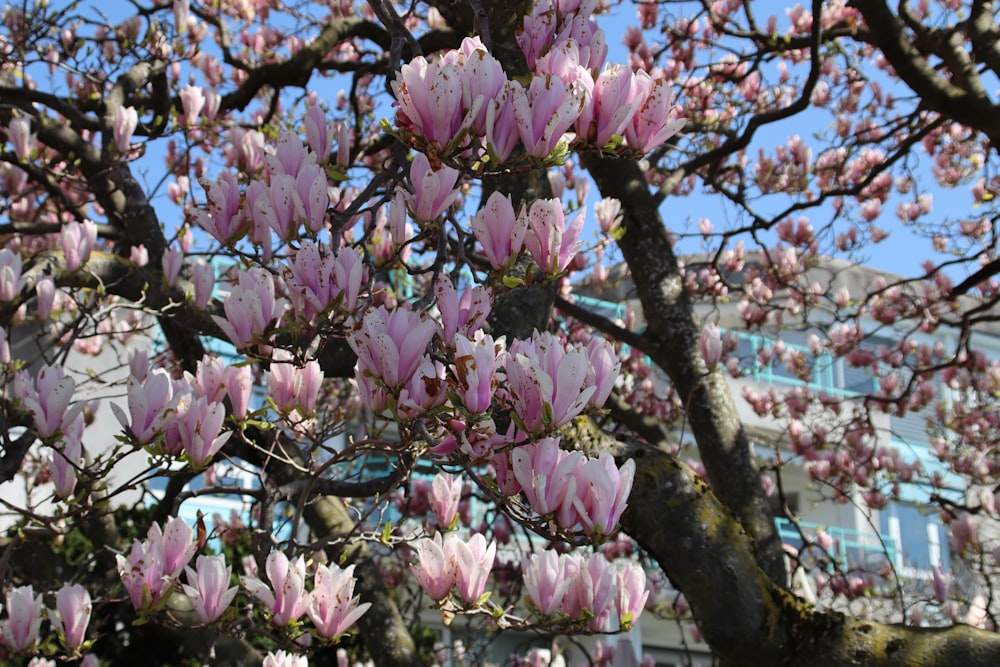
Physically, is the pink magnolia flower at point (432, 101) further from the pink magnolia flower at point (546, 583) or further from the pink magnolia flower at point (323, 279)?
the pink magnolia flower at point (546, 583)

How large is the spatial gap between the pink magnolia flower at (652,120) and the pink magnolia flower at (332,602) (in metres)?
0.90

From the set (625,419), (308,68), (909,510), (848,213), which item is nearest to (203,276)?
(308,68)

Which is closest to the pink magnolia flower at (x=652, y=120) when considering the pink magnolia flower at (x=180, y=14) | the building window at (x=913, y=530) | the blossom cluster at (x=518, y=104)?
the blossom cluster at (x=518, y=104)

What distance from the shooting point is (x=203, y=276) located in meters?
2.65

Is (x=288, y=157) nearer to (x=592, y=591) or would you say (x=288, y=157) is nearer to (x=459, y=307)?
(x=459, y=307)

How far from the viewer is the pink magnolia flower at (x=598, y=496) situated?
1391 mm

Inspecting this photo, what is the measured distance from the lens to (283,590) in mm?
1616

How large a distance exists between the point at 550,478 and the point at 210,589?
71cm

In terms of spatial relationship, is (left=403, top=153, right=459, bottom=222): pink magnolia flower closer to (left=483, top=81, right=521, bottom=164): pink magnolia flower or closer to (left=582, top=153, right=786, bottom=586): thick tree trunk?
(left=483, top=81, right=521, bottom=164): pink magnolia flower

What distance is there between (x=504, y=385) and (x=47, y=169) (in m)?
2.83

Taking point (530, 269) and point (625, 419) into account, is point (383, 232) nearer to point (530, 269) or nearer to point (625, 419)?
point (530, 269)

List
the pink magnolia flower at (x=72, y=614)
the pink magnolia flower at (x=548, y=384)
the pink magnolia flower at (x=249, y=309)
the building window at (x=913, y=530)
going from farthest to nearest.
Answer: the building window at (x=913, y=530) < the pink magnolia flower at (x=72, y=614) < the pink magnolia flower at (x=249, y=309) < the pink magnolia flower at (x=548, y=384)

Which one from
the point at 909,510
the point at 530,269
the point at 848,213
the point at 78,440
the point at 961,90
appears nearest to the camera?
the point at 530,269

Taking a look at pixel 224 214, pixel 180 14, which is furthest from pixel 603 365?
pixel 180 14
